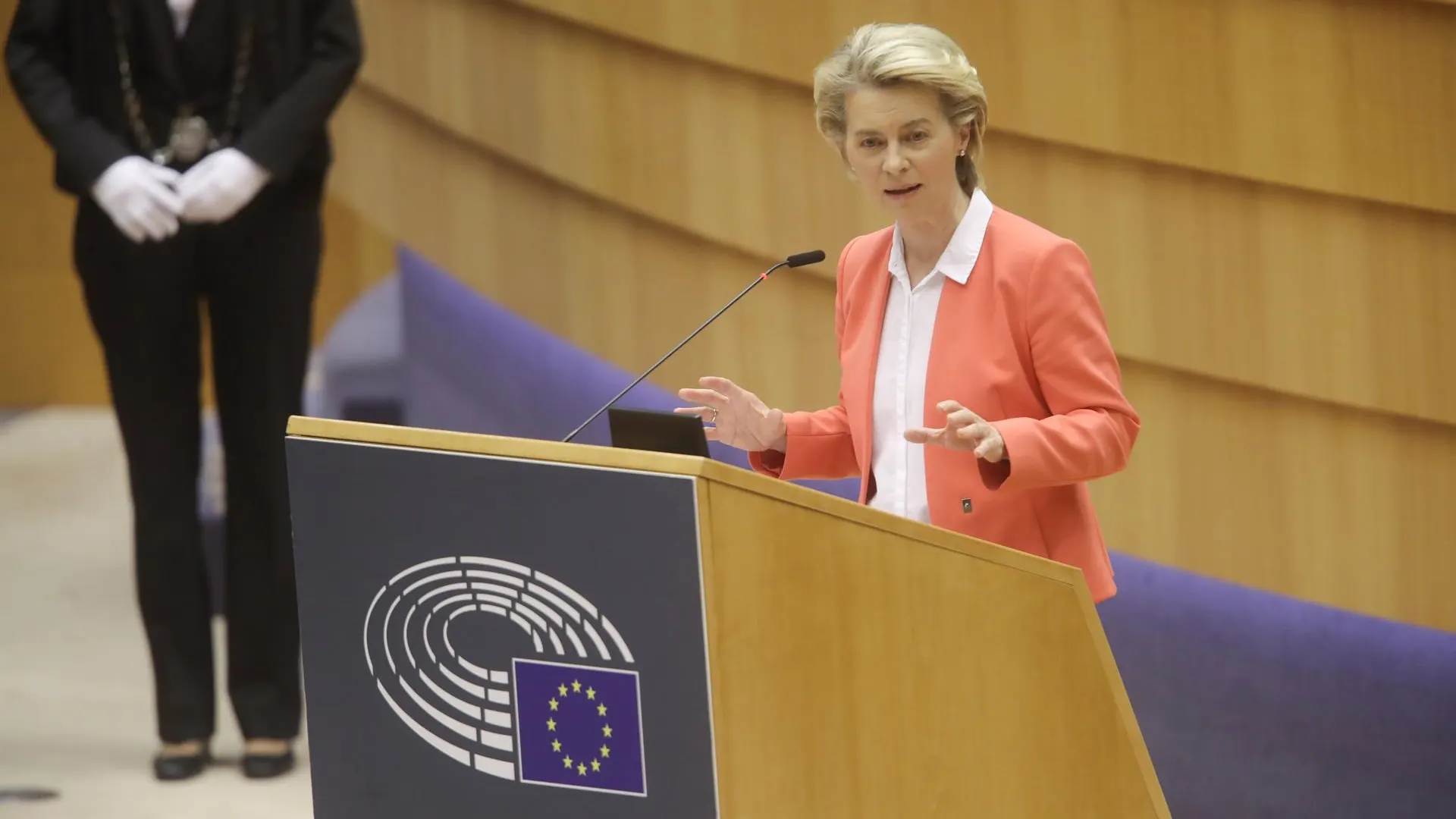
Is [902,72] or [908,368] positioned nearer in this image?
[902,72]

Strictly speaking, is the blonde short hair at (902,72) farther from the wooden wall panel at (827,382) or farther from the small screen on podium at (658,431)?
the wooden wall panel at (827,382)

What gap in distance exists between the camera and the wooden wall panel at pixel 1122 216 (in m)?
2.75

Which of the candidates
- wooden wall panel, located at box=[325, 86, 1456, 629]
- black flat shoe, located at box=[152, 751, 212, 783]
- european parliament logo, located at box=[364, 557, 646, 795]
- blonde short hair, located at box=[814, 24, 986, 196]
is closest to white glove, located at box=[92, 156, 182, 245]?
black flat shoe, located at box=[152, 751, 212, 783]

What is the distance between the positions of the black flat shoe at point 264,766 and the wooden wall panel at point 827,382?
118 cm

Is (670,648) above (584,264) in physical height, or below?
above

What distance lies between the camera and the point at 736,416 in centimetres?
209

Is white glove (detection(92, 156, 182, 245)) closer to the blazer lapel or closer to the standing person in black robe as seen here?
the standing person in black robe

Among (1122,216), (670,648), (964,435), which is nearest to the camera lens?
(670,648)

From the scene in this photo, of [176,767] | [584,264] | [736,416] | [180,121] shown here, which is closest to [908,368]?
[736,416]

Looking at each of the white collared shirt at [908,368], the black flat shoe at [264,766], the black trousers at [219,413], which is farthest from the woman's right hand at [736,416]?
the black flat shoe at [264,766]

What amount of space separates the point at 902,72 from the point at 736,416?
0.43 m

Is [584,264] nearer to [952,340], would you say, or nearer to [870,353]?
[870,353]

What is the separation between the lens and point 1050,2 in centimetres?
304

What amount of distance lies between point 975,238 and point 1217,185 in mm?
1040
